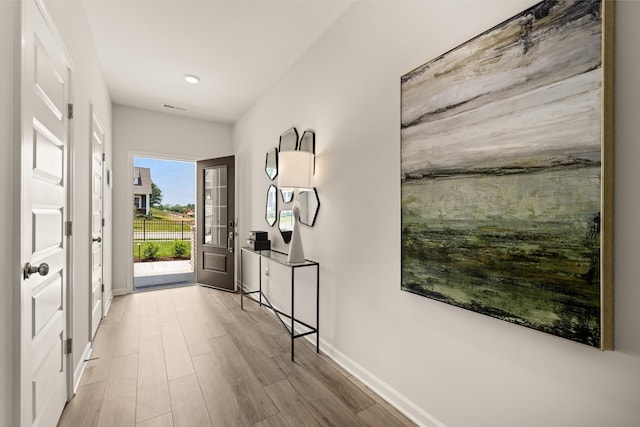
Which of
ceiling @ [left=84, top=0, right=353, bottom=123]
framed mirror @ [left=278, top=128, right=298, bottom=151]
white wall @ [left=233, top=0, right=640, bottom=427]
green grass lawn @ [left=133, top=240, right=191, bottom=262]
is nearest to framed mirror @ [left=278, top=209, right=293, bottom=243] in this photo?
white wall @ [left=233, top=0, right=640, bottom=427]

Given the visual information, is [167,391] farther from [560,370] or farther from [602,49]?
[602,49]

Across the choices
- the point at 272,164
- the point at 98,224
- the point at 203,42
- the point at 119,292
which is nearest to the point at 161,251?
the point at 119,292

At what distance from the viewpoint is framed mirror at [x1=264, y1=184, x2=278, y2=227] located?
3.39 m

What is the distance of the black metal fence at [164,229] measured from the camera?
309 inches

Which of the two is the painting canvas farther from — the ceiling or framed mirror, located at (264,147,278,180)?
framed mirror, located at (264,147,278,180)

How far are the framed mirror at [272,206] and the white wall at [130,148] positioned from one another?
2011 millimetres

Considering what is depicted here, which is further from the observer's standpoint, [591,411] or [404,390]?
[404,390]

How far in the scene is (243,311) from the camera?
3.40m

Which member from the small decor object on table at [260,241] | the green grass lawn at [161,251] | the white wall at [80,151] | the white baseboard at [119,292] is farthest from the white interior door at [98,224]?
the green grass lawn at [161,251]

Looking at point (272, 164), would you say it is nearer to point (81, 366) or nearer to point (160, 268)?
point (81, 366)

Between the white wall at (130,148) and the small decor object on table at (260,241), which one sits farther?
the white wall at (130,148)

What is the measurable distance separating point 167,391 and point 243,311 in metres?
1.52
